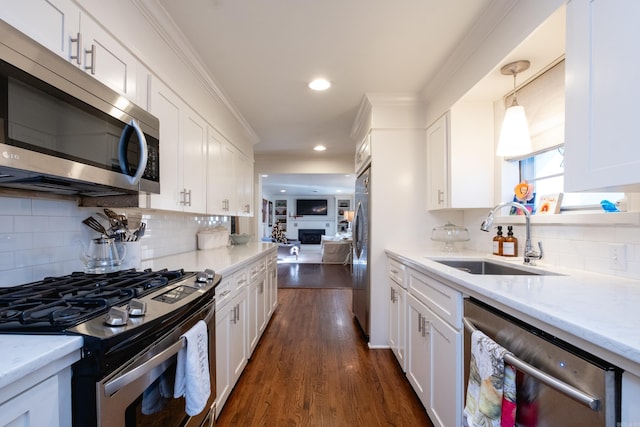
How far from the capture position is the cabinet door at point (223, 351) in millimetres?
1644

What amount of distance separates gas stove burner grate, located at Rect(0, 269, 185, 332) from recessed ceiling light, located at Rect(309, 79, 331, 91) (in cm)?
189

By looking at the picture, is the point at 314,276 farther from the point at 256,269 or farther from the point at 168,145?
the point at 168,145

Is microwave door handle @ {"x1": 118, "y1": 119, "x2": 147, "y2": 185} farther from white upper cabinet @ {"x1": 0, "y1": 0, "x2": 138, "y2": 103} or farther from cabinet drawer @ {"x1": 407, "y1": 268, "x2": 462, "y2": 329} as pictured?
cabinet drawer @ {"x1": 407, "y1": 268, "x2": 462, "y2": 329}

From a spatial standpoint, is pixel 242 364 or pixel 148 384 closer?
pixel 148 384

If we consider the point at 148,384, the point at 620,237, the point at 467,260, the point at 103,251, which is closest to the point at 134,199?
the point at 103,251

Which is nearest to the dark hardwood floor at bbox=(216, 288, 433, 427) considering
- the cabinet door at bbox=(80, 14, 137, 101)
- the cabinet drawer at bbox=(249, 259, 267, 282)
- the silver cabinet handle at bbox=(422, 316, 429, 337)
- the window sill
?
the silver cabinet handle at bbox=(422, 316, 429, 337)

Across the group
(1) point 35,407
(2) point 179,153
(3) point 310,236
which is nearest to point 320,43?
(2) point 179,153

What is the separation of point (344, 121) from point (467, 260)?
2169 mm

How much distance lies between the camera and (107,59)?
4.11 ft

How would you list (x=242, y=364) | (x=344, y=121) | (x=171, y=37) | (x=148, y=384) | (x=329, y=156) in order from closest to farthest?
(x=148, y=384) < (x=171, y=37) < (x=242, y=364) < (x=344, y=121) < (x=329, y=156)

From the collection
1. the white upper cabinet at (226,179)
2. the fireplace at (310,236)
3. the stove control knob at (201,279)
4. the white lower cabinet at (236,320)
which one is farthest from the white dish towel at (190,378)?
the fireplace at (310,236)

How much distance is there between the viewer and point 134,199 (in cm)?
141

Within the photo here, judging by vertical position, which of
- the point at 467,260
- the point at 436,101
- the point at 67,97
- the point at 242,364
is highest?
the point at 436,101

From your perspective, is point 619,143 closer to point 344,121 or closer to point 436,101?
point 436,101
